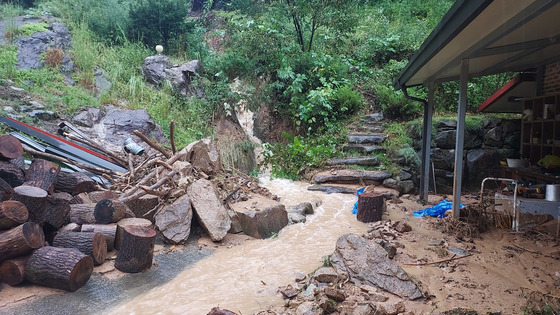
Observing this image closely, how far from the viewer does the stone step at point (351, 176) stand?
8.61 m

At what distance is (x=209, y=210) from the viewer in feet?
17.9

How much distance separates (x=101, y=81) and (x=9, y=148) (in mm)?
6440

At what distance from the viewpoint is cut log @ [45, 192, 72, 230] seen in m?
4.18

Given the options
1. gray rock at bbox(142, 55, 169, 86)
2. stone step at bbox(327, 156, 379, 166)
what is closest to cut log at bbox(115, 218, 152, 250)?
stone step at bbox(327, 156, 379, 166)

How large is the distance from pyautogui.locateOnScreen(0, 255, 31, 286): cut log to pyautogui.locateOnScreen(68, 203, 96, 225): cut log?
94 centimetres

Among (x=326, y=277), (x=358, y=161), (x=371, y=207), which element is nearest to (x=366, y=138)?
(x=358, y=161)

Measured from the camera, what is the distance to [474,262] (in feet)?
13.7

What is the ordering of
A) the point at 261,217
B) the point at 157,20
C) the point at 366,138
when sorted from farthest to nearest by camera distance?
the point at 157,20 < the point at 366,138 < the point at 261,217

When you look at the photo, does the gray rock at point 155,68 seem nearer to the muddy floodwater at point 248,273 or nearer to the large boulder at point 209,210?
the large boulder at point 209,210

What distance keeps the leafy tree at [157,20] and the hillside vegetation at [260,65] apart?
4 centimetres

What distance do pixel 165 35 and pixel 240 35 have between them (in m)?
3.27

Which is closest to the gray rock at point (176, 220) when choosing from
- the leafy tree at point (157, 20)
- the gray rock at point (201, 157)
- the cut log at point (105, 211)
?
the cut log at point (105, 211)

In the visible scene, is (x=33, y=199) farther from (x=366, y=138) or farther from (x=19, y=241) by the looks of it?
(x=366, y=138)

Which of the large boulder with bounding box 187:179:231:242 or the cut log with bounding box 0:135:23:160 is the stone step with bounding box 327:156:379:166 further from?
the cut log with bounding box 0:135:23:160
